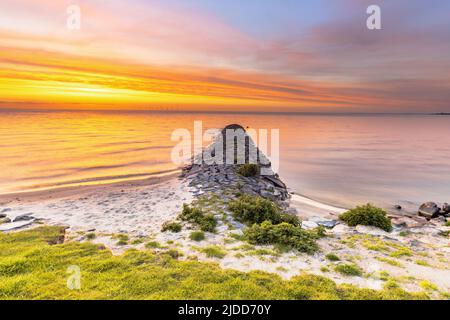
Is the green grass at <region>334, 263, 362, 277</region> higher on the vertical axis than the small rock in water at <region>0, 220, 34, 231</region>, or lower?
lower

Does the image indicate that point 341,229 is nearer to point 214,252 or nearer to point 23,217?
point 214,252

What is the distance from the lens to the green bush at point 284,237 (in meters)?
8.59

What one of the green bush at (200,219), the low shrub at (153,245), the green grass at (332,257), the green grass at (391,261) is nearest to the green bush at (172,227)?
the green bush at (200,219)

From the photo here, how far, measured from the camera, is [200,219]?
35.6ft

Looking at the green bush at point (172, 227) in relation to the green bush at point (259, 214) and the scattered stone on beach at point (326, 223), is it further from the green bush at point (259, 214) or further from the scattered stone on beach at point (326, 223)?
the scattered stone on beach at point (326, 223)

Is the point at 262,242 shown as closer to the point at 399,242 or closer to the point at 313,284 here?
the point at 313,284

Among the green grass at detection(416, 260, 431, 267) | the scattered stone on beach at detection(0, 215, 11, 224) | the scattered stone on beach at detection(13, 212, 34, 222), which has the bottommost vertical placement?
the green grass at detection(416, 260, 431, 267)

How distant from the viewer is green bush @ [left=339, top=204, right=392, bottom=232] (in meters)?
11.8

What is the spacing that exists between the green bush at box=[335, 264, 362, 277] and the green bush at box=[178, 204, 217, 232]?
463 centimetres

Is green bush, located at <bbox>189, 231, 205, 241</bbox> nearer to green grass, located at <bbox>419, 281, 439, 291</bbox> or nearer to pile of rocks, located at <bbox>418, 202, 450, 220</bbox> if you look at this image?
green grass, located at <bbox>419, 281, 439, 291</bbox>

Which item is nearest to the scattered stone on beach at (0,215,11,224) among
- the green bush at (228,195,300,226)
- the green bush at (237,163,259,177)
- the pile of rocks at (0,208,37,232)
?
the pile of rocks at (0,208,37,232)

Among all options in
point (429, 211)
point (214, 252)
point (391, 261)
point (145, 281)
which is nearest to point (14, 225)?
point (145, 281)

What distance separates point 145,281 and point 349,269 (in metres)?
5.30
